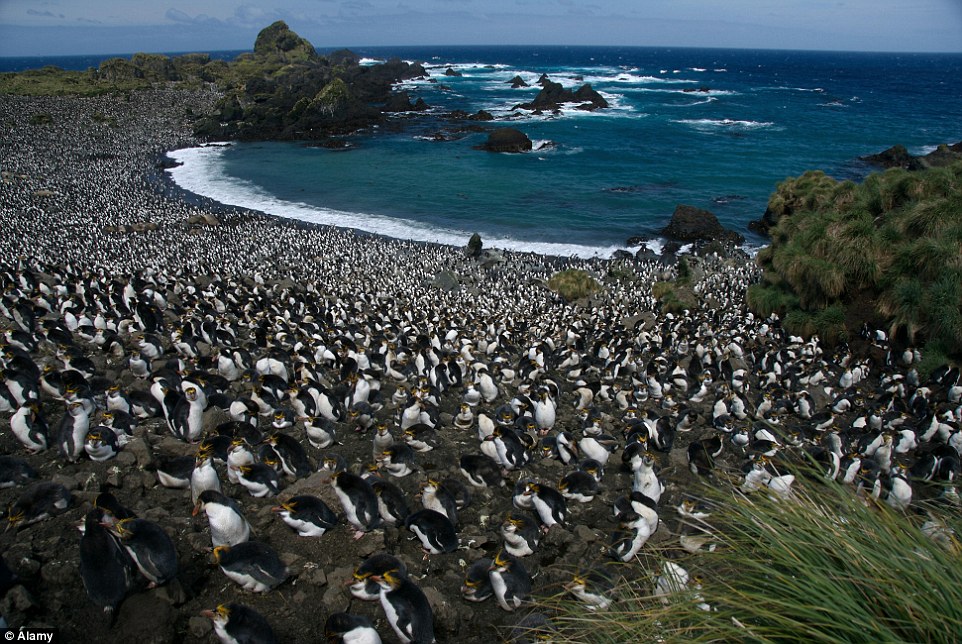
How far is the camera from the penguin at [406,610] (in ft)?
17.8

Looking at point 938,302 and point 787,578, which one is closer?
point 787,578

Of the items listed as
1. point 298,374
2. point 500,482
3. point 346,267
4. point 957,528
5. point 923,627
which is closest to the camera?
point 923,627

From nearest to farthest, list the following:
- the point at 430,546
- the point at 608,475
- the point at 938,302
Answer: the point at 430,546
the point at 608,475
the point at 938,302

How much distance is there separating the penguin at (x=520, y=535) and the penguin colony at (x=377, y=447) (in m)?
0.04

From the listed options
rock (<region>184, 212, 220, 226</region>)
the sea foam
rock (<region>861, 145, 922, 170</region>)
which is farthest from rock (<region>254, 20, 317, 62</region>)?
rock (<region>861, 145, 922, 170</region>)

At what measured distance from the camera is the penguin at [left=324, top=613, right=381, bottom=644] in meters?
5.20

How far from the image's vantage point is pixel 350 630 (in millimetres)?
5219

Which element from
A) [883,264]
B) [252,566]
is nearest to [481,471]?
[252,566]

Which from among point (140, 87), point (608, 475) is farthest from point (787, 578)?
point (140, 87)

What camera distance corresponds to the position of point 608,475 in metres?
9.43

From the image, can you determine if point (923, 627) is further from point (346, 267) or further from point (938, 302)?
point (346, 267)

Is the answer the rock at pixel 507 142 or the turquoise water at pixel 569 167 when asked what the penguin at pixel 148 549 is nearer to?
the turquoise water at pixel 569 167

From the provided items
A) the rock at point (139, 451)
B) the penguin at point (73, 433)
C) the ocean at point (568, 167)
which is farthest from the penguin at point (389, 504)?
the ocean at point (568, 167)

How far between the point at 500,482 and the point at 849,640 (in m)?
6.20
